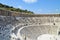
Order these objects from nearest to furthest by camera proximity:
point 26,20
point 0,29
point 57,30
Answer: point 0,29, point 57,30, point 26,20

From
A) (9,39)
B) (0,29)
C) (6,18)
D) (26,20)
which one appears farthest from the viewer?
(26,20)

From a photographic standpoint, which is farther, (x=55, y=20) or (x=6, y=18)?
(x=55, y=20)

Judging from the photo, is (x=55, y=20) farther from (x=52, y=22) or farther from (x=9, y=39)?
(x=9, y=39)

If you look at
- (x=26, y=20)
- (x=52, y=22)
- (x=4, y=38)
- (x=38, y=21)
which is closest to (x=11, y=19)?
(x=26, y=20)

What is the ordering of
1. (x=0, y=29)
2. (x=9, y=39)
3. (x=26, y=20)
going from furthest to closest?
(x=26, y=20) < (x=0, y=29) < (x=9, y=39)

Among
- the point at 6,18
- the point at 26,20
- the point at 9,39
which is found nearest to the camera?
the point at 9,39

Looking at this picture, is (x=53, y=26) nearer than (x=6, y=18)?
No

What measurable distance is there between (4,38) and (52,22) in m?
11.8

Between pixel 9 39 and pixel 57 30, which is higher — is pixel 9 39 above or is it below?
above

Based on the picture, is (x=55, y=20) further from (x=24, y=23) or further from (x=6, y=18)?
(x=6, y=18)

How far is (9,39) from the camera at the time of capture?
1234cm

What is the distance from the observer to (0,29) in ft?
50.8

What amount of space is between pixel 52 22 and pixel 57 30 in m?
2.56

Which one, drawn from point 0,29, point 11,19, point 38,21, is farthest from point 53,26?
point 0,29
